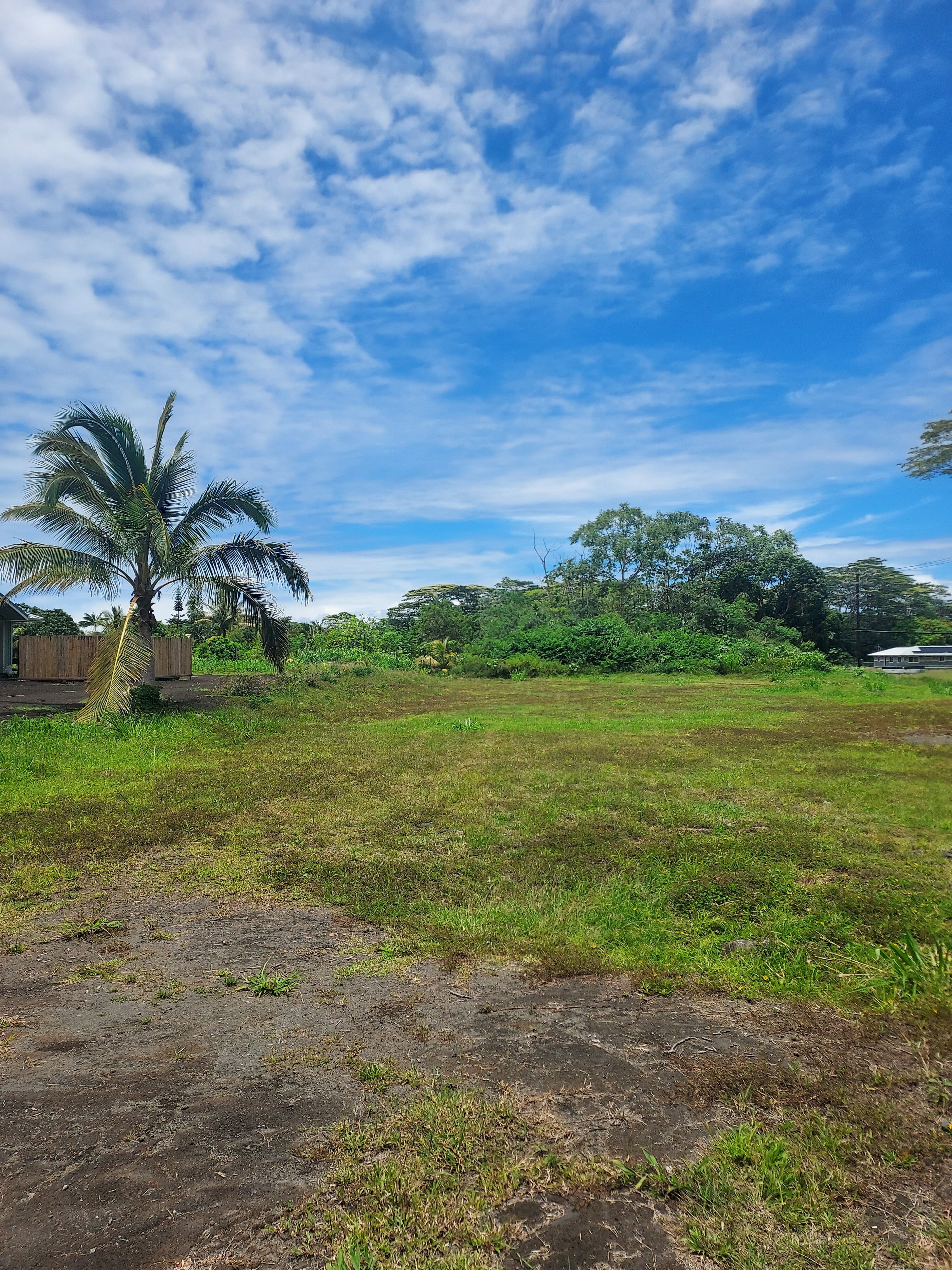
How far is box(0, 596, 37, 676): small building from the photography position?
21328 mm

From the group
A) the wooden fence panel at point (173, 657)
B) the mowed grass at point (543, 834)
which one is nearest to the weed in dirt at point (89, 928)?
the mowed grass at point (543, 834)

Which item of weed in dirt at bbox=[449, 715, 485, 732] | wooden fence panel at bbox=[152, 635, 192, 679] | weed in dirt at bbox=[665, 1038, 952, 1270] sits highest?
wooden fence panel at bbox=[152, 635, 192, 679]

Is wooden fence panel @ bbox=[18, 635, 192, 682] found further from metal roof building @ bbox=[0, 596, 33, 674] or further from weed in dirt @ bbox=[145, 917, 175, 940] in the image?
weed in dirt @ bbox=[145, 917, 175, 940]

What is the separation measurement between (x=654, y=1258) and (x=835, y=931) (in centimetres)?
247

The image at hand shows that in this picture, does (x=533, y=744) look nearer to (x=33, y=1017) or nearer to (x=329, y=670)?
(x=33, y=1017)

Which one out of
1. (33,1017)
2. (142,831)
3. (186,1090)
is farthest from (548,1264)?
(142,831)

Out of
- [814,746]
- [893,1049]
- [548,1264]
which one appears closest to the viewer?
[548,1264]

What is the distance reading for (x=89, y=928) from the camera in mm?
4070

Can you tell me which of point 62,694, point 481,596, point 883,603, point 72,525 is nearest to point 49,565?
point 72,525

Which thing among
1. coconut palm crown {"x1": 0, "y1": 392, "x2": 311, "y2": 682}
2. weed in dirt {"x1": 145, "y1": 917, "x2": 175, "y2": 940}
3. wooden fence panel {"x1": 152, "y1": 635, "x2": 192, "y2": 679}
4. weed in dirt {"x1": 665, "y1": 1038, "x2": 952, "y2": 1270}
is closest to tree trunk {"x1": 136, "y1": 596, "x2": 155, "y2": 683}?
coconut palm crown {"x1": 0, "y1": 392, "x2": 311, "y2": 682}

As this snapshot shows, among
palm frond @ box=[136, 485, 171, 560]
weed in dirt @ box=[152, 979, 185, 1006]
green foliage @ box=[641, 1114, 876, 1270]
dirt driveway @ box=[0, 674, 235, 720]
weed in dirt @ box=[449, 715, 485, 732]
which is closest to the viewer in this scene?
green foliage @ box=[641, 1114, 876, 1270]

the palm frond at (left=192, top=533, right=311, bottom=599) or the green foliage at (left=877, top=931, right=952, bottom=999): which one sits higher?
the palm frond at (left=192, top=533, right=311, bottom=599)

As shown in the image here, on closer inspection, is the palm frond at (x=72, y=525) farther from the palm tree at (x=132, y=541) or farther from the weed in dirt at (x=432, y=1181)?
the weed in dirt at (x=432, y=1181)

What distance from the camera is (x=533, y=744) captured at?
10.2 meters
